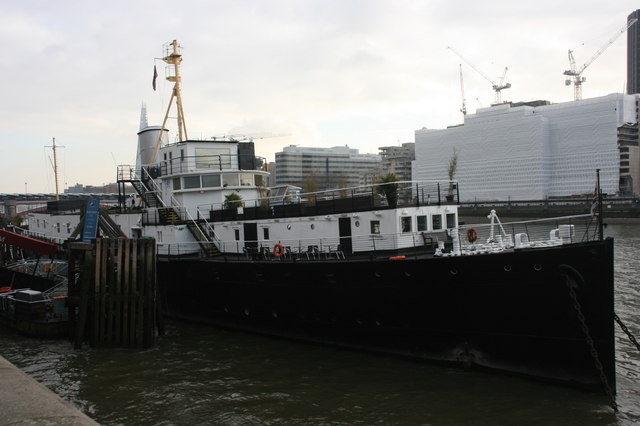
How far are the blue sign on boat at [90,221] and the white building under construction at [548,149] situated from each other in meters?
112

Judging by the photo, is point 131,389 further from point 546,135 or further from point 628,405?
point 546,135

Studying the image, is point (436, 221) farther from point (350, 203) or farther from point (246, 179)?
point (246, 179)

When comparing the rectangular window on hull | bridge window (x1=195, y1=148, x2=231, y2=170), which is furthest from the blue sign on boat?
the rectangular window on hull

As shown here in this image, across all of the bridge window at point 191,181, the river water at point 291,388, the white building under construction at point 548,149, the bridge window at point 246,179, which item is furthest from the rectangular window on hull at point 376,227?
the white building under construction at point 548,149

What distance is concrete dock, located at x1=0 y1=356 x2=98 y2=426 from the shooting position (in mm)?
8164

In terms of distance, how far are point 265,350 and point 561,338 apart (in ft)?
29.5

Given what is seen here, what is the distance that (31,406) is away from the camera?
29.4 ft

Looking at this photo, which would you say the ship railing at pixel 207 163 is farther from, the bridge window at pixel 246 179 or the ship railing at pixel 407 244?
the ship railing at pixel 407 244

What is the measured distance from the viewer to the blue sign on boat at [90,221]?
21.1 meters

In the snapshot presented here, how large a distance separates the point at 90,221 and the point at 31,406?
524 inches

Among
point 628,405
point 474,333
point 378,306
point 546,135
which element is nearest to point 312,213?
point 378,306

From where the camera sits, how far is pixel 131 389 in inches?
564

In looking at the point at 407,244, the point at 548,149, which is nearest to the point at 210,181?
the point at 407,244

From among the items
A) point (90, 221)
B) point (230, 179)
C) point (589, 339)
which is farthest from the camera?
point (230, 179)
